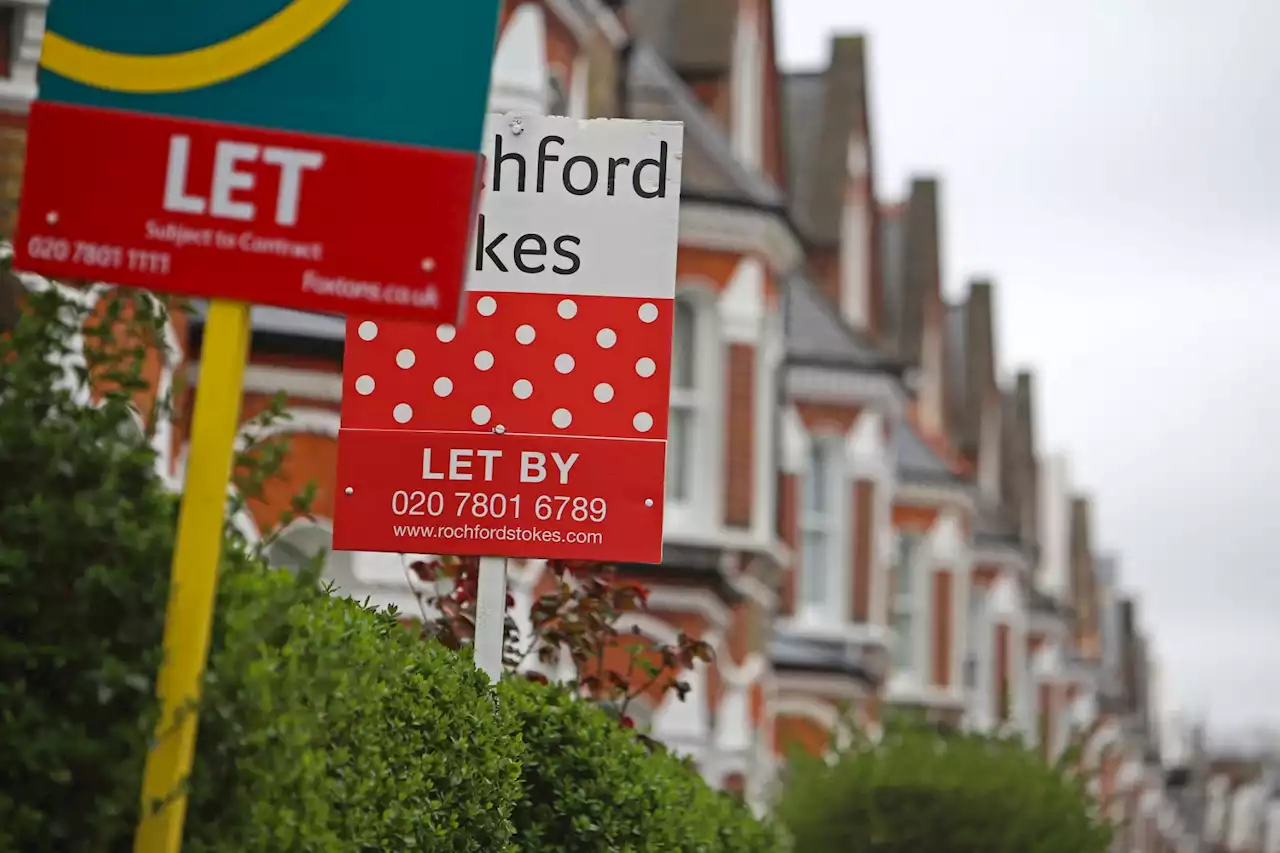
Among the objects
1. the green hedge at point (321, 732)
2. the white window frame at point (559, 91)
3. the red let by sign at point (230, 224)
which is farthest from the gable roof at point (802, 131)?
the red let by sign at point (230, 224)

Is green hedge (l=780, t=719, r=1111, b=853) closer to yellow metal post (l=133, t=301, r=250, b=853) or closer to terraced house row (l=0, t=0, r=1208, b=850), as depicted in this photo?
terraced house row (l=0, t=0, r=1208, b=850)

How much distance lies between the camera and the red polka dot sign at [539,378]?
8.96 metres

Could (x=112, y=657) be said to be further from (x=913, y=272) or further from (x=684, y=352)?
(x=913, y=272)

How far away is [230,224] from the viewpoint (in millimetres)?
5199

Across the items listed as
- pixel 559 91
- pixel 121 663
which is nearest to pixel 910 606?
pixel 559 91

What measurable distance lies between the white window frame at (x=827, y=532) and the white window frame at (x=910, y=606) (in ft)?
22.5

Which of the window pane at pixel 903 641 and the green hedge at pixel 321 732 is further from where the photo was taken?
the window pane at pixel 903 641

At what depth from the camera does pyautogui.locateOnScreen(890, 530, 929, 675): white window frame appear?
1534 inches

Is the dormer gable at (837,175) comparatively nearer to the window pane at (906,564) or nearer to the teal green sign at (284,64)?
the window pane at (906,564)

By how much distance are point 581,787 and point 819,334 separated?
77.2 ft

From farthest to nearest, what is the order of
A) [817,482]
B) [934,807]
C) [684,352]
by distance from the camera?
[817,482] → [684,352] → [934,807]

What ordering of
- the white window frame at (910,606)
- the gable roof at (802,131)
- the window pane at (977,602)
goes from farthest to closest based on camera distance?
the window pane at (977,602), the white window frame at (910,606), the gable roof at (802,131)

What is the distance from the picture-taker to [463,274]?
5.20 metres

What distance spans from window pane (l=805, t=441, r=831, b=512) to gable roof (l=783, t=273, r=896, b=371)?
113 centimetres
